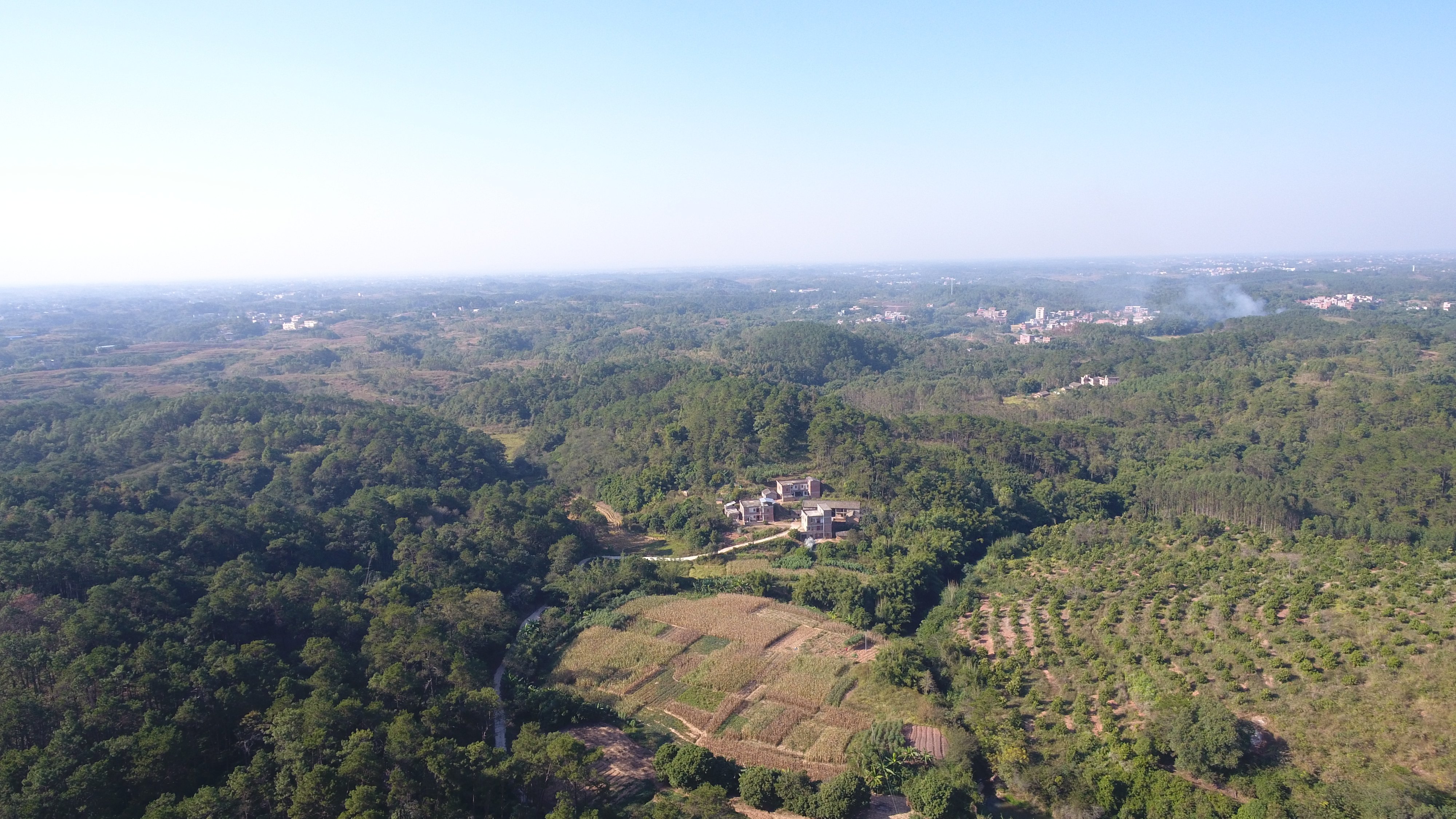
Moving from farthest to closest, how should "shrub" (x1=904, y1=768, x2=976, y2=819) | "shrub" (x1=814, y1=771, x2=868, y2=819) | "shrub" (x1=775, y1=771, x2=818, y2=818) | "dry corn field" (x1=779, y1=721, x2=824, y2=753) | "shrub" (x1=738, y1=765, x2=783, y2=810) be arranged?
"dry corn field" (x1=779, y1=721, x2=824, y2=753), "shrub" (x1=738, y1=765, x2=783, y2=810), "shrub" (x1=775, y1=771, x2=818, y2=818), "shrub" (x1=814, y1=771, x2=868, y2=819), "shrub" (x1=904, y1=768, x2=976, y2=819)

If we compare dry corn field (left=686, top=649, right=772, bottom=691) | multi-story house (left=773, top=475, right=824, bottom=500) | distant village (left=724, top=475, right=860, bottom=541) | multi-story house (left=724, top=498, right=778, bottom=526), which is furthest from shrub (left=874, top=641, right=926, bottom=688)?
multi-story house (left=773, top=475, right=824, bottom=500)

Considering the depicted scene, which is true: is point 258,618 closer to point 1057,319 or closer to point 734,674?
point 734,674

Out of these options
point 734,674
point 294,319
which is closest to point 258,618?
point 734,674

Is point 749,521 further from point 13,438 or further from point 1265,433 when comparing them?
point 13,438

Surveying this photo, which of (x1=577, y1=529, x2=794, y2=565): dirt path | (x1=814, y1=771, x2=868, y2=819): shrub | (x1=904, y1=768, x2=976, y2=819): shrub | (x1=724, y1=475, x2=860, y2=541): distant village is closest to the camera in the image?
(x1=904, y1=768, x2=976, y2=819): shrub

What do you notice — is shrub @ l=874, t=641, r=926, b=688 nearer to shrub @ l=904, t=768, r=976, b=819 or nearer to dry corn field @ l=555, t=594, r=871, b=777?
dry corn field @ l=555, t=594, r=871, b=777

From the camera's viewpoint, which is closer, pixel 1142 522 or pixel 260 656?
pixel 260 656

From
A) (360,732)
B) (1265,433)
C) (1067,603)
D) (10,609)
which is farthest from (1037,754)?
(1265,433)
